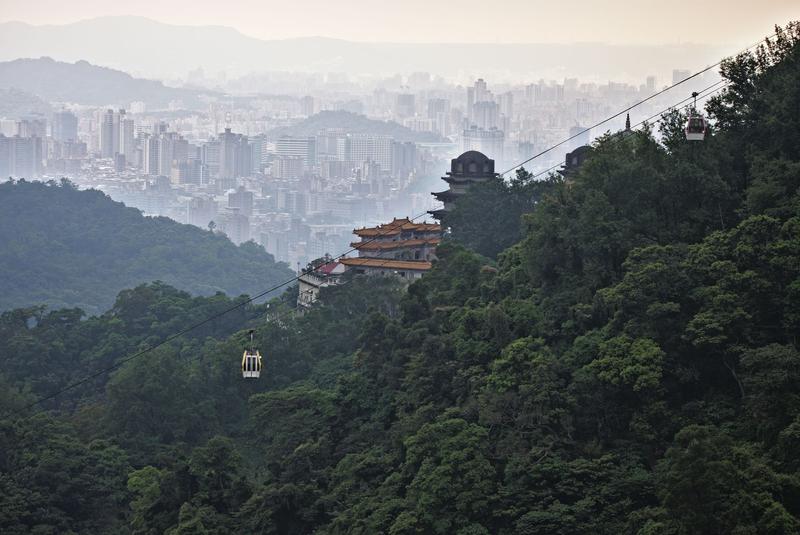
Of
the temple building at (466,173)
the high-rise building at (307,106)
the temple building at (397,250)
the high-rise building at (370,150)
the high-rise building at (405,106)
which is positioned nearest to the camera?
the temple building at (397,250)

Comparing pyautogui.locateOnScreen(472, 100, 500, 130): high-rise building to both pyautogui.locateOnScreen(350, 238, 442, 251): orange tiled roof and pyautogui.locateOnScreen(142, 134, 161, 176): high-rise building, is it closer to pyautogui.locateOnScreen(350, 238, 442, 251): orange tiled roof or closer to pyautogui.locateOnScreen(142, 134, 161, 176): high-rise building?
pyautogui.locateOnScreen(142, 134, 161, 176): high-rise building

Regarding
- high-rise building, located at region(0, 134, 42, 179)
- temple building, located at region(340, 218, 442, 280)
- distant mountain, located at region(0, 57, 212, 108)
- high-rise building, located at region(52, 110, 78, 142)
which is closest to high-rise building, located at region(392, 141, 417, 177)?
high-rise building, located at region(52, 110, 78, 142)

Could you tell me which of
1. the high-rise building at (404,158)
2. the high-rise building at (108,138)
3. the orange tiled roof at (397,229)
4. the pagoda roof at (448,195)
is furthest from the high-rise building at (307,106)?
the orange tiled roof at (397,229)

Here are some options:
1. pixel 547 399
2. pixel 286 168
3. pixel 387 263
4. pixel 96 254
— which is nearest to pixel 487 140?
pixel 286 168

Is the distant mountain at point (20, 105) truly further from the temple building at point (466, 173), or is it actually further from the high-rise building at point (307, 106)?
the temple building at point (466, 173)

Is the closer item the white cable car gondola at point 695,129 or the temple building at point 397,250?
the white cable car gondola at point 695,129

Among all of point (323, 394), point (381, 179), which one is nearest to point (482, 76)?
point (381, 179)

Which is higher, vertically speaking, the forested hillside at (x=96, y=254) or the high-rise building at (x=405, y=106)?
the high-rise building at (x=405, y=106)
